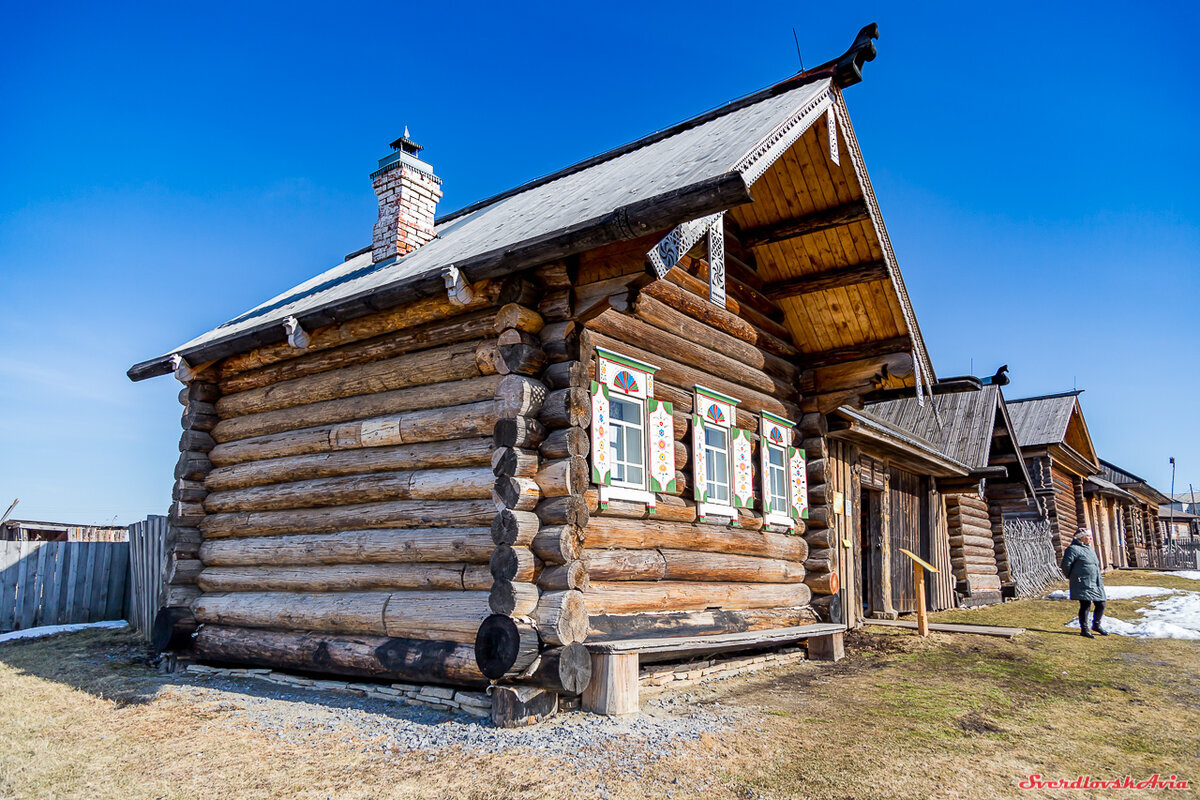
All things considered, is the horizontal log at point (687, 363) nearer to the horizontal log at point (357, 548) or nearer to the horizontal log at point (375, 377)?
the horizontal log at point (375, 377)

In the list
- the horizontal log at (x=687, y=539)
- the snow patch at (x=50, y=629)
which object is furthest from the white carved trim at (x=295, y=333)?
the snow patch at (x=50, y=629)

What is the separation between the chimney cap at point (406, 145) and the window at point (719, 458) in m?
5.57

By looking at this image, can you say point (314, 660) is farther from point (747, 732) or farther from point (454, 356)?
point (747, 732)

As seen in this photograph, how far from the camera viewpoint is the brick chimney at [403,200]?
1122cm

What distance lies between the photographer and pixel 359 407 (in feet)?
28.8

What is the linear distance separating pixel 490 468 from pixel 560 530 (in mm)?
999

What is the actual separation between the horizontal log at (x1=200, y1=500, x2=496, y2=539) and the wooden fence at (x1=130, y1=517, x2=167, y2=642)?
3.04 m

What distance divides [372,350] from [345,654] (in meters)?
3.20

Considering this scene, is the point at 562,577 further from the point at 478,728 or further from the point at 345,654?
the point at 345,654

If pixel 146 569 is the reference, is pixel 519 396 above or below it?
above

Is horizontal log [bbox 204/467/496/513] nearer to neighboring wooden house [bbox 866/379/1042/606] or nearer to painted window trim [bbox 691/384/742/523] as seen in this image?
painted window trim [bbox 691/384/742/523]

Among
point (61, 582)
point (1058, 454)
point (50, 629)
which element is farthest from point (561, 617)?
point (1058, 454)

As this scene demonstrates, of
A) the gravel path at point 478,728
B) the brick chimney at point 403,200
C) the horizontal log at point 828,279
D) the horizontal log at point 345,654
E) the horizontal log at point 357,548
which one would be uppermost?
the brick chimney at point 403,200

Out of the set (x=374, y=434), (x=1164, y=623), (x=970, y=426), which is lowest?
(x=1164, y=623)
